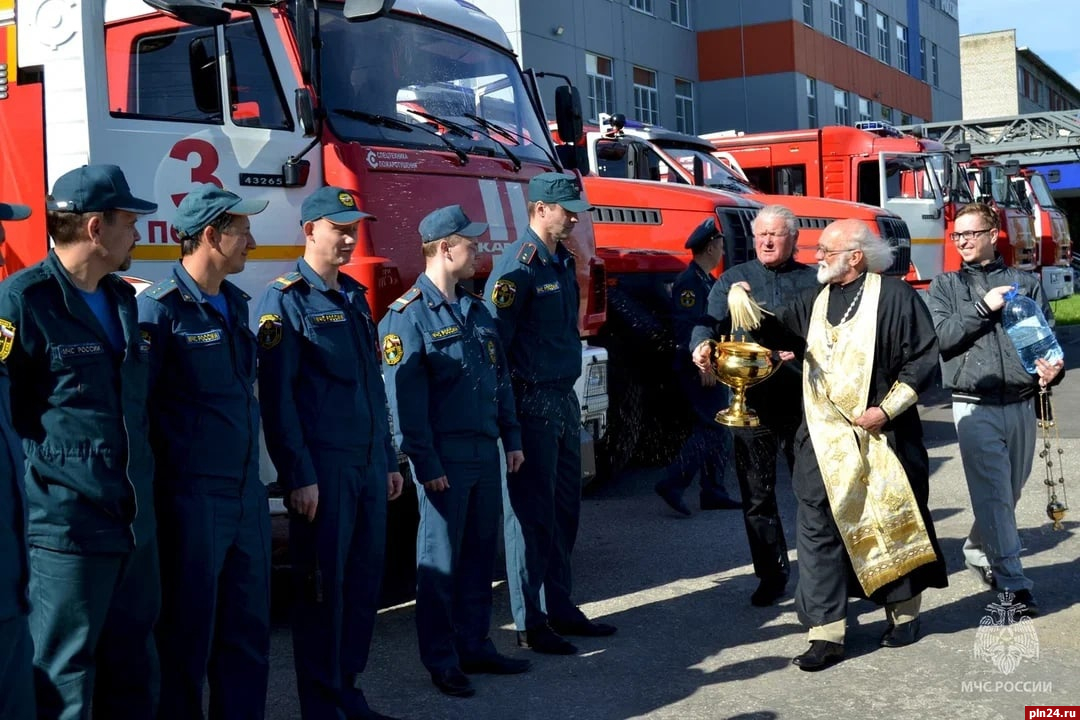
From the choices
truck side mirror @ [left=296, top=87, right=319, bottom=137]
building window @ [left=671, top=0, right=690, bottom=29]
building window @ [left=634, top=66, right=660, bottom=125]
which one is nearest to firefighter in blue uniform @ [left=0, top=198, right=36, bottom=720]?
truck side mirror @ [left=296, top=87, right=319, bottom=137]

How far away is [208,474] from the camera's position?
3.89m

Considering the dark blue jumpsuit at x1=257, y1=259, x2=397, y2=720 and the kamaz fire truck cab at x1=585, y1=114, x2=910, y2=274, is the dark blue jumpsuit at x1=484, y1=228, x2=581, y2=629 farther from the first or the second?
the kamaz fire truck cab at x1=585, y1=114, x2=910, y2=274

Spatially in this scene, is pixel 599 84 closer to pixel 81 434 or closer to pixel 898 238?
pixel 898 238

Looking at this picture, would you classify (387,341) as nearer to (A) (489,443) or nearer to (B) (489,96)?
(A) (489,443)

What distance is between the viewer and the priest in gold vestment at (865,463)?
5.35 m

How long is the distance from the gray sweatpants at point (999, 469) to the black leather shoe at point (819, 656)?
107cm

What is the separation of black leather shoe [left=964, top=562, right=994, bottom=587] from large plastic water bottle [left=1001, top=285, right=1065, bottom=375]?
38.2 inches

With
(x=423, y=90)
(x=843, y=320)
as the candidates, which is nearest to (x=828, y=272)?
(x=843, y=320)

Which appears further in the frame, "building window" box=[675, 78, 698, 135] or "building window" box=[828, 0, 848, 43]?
"building window" box=[828, 0, 848, 43]

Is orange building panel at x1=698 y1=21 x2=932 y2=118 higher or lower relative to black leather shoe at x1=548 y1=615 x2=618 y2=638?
higher

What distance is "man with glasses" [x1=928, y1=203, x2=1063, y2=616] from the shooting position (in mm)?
5898

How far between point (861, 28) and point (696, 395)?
2877 cm

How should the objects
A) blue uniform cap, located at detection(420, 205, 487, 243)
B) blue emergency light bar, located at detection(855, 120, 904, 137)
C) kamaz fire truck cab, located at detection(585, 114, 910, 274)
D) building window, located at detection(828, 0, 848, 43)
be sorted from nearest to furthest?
blue uniform cap, located at detection(420, 205, 487, 243) → kamaz fire truck cab, located at detection(585, 114, 910, 274) → blue emergency light bar, located at detection(855, 120, 904, 137) → building window, located at detection(828, 0, 848, 43)

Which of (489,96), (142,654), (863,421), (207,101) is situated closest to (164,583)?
(142,654)
